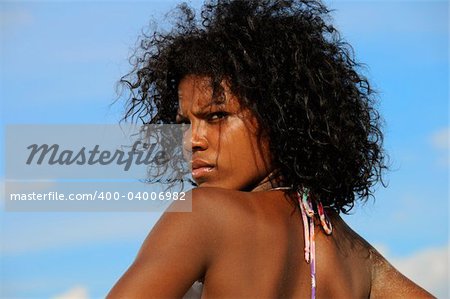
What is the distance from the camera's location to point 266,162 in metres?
3.01

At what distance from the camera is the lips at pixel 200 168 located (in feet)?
9.74

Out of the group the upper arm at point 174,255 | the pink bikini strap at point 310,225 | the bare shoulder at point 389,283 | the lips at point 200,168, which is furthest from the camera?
the bare shoulder at point 389,283

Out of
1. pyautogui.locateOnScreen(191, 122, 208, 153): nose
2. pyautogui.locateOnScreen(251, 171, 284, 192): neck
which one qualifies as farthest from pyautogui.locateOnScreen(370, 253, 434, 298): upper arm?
pyautogui.locateOnScreen(191, 122, 208, 153): nose

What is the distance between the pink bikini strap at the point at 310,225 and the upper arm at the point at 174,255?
42 cm

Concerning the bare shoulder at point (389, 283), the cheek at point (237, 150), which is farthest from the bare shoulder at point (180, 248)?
the bare shoulder at point (389, 283)

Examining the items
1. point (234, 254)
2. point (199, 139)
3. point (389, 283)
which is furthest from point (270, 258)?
point (389, 283)

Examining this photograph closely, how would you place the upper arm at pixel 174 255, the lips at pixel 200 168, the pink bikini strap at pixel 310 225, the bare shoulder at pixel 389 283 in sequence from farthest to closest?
the bare shoulder at pixel 389 283 → the lips at pixel 200 168 → the pink bikini strap at pixel 310 225 → the upper arm at pixel 174 255

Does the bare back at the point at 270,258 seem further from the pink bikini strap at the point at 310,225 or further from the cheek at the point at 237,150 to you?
the cheek at the point at 237,150

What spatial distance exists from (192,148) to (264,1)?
0.80 meters

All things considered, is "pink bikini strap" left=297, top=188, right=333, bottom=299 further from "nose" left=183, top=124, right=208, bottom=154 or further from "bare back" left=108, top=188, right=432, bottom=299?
"nose" left=183, top=124, right=208, bottom=154

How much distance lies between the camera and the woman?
2.59 m

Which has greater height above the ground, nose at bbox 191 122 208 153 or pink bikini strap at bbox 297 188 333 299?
nose at bbox 191 122 208 153

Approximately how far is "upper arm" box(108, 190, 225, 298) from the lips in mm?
330

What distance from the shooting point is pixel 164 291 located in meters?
2.46
